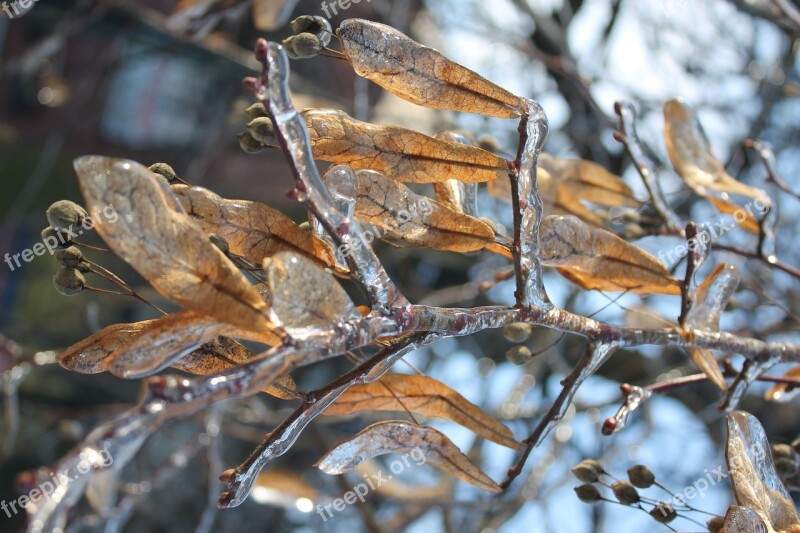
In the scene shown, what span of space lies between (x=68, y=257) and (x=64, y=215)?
35 millimetres

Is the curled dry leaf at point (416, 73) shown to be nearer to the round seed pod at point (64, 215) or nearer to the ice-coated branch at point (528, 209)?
the ice-coated branch at point (528, 209)

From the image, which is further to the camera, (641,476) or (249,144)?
(641,476)

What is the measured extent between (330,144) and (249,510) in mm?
2626

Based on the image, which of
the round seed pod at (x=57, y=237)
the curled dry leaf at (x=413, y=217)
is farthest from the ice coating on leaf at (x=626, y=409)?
the round seed pod at (x=57, y=237)

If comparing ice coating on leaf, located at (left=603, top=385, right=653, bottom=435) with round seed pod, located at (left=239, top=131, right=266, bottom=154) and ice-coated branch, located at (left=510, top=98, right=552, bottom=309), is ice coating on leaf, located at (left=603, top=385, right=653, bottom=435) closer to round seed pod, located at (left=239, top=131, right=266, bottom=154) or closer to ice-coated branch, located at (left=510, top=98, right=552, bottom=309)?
ice-coated branch, located at (left=510, top=98, right=552, bottom=309)

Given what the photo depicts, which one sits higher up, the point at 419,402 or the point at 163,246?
the point at 163,246

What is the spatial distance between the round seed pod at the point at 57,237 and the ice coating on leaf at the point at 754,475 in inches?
16.8

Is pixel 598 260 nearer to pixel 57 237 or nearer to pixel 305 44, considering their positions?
pixel 305 44

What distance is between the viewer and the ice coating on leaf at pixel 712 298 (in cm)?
55

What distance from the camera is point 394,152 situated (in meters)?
0.48

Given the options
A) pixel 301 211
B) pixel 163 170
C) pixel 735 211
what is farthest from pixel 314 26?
pixel 301 211
